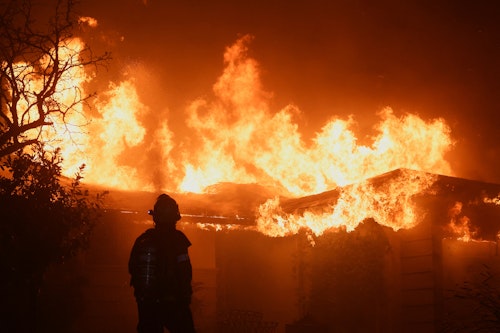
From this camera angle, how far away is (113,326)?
48.0 feet

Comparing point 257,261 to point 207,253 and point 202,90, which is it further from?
point 202,90

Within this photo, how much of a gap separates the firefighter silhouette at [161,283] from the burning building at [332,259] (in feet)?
19.6

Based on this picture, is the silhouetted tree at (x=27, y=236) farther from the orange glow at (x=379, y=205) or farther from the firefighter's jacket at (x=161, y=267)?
the orange glow at (x=379, y=205)

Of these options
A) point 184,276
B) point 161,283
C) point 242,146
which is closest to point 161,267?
point 161,283

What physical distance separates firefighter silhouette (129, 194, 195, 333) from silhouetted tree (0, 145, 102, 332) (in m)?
3.11

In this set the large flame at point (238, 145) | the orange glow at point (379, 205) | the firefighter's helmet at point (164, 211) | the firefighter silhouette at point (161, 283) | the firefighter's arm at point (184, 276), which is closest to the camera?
the firefighter silhouette at point (161, 283)

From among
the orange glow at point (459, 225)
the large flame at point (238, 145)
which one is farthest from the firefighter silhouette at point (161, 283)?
the large flame at point (238, 145)

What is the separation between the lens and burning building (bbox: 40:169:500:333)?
12.0 meters

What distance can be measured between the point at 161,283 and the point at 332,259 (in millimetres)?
8719

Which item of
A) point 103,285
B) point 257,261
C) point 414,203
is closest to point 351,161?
point 257,261

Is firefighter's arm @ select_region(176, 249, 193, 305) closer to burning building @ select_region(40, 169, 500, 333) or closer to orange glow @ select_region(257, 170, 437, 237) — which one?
burning building @ select_region(40, 169, 500, 333)

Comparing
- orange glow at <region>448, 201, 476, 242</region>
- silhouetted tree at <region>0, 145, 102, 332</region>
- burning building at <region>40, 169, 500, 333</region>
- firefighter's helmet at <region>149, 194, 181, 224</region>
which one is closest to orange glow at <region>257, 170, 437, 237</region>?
burning building at <region>40, 169, 500, 333</region>

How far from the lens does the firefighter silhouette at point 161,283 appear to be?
5691 millimetres

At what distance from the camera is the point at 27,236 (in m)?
8.13
